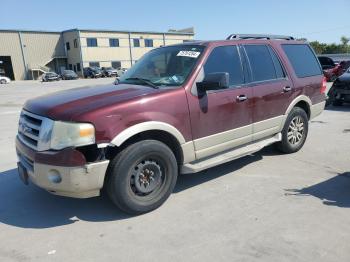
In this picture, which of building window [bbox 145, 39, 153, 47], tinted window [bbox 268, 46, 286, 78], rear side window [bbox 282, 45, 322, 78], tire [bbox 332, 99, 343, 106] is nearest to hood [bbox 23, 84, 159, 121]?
tinted window [bbox 268, 46, 286, 78]

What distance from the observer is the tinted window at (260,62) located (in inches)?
210

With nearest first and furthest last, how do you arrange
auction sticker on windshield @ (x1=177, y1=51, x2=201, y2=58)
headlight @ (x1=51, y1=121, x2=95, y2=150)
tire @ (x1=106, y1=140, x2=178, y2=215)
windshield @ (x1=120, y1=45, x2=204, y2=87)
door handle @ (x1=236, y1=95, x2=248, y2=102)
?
headlight @ (x1=51, y1=121, x2=95, y2=150) → tire @ (x1=106, y1=140, x2=178, y2=215) → windshield @ (x1=120, y1=45, x2=204, y2=87) → auction sticker on windshield @ (x1=177, y1=51, x2=201, y2=58) → door handle @ (x1=236, y1=95, x2=248, y2=102)

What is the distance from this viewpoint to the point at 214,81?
4.34 metres

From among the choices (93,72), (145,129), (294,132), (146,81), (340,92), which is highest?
(146,81)

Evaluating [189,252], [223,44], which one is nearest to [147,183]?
[189,252]

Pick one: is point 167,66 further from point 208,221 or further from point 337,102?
point 337,102

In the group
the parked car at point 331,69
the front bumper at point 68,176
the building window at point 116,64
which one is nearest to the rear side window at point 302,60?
the front bumper at point 68,176

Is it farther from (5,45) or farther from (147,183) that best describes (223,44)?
(5,45)

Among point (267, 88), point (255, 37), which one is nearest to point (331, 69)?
point (255, 37)

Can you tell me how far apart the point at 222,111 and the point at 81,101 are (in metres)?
1.78

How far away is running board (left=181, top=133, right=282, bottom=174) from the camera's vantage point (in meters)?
4.53

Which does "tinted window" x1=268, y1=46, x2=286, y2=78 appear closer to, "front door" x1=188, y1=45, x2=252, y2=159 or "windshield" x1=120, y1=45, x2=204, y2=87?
"front door" x1=188, y1=45, x2=252, y2=159

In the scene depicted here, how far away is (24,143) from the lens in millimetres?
4168

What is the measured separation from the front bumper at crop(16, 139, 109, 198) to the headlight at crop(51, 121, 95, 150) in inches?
5.8
